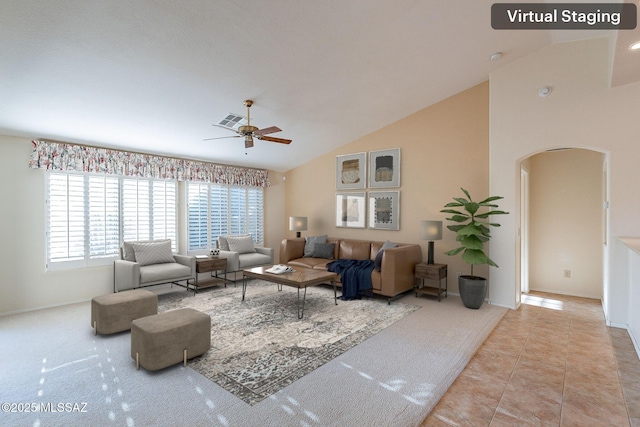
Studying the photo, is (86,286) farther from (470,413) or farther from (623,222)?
(623,222)

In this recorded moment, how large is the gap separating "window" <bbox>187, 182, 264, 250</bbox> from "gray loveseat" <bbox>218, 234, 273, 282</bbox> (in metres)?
0.33

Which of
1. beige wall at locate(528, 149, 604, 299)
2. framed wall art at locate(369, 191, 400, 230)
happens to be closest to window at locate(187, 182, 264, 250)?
framed wall art at locate(369, 191, 400, 230)

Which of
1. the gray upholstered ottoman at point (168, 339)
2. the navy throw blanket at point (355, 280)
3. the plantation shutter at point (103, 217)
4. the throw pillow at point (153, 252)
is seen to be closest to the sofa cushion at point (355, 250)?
the navy throw blanket at point (355, 280)

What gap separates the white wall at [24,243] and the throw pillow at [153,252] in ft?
2.84

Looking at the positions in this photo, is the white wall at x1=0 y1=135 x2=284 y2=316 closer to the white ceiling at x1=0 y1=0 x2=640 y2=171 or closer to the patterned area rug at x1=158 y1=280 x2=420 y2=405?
the white ceiling at x1=0 y1=0 x2=640 y2=171

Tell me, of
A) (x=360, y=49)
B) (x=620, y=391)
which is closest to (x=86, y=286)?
(x=360, y=49)

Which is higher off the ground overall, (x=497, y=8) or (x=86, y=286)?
(x=497, y=8)

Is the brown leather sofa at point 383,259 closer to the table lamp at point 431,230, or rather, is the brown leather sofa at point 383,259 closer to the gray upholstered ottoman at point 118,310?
the table lamp at point 431,230

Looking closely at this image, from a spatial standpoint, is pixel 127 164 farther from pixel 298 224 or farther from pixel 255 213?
pixel 298 224

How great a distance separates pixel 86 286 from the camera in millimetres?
4961

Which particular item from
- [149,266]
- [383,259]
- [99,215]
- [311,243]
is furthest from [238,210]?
[383,259]

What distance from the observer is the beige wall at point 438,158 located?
5.09 m

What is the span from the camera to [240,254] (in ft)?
21.3

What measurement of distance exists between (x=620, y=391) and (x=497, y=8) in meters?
3.80
